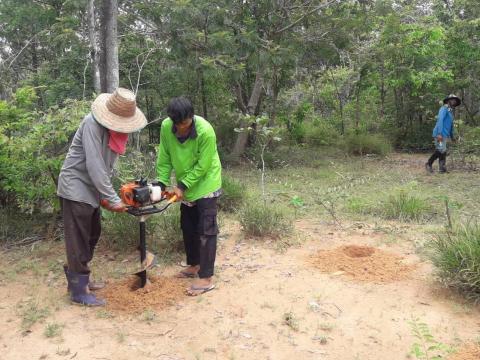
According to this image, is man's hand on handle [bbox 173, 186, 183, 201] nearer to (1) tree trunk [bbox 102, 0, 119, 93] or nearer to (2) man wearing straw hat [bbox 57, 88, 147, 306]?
(2) man wearing straw hat [bbox 57, 88, 147, 306]

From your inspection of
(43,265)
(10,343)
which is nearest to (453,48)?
(43,265)

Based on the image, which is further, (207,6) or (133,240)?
(207,6)

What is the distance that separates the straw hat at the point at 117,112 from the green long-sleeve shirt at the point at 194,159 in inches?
13.4

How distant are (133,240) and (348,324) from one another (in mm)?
2338

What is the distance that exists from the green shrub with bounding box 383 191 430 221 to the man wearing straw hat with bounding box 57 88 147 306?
3682 mm

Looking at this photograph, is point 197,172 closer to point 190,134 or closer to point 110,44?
point 190,134

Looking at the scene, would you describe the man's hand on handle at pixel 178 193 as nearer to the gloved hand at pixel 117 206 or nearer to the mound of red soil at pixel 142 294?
the gloved hand at pixel 117 206

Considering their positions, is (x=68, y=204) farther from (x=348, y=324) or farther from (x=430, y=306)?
(x=430, y=306)

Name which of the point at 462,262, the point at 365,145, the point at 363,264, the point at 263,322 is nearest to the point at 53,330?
the point at 263,322

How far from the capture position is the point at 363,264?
4441 mm

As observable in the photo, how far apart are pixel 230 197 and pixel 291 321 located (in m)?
3.03

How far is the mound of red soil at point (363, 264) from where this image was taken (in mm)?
4199

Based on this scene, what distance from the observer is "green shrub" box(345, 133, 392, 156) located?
12195mm

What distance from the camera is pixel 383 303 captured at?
146 inches
